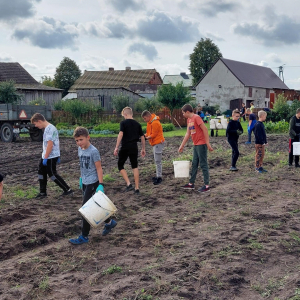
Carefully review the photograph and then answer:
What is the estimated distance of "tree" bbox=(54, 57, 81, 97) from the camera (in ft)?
252

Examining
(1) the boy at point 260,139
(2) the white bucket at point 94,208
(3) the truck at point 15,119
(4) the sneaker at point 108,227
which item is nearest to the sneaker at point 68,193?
(4) the sneaker at point 108,227

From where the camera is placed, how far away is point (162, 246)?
5.24 metres

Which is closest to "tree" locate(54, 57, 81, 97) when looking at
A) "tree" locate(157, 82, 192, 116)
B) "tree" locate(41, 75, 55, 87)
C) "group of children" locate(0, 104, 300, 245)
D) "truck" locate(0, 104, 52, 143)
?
"tree" locate(41, 75, 55, 87)

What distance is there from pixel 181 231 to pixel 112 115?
92.0ft

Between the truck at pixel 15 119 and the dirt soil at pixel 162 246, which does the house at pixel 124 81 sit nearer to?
the truck at pixel 15 119

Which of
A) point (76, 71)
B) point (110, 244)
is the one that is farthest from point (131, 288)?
point (76, 71)

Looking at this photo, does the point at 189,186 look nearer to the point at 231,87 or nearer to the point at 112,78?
the point at 231,87

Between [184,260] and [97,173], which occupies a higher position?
[97,173]

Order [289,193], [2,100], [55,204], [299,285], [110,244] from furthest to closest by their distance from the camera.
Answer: [2,100] < [289,193] < [55,204] < [110,244] < [299,285]

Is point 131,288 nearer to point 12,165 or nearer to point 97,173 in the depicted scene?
point 97,173

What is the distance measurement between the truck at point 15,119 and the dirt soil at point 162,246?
12.5 m

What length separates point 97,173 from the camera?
5.60m

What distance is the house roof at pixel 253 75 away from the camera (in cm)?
5375

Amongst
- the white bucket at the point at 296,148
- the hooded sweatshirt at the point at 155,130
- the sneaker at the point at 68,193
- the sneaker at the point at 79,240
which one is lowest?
the sneaker at the point at 79,240
